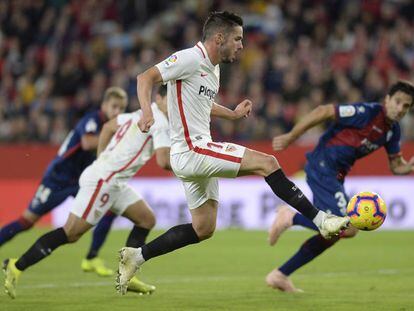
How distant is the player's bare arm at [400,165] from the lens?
9.92m

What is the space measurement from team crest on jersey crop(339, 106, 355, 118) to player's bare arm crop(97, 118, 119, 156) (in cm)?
232

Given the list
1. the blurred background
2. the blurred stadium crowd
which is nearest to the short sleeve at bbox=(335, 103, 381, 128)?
the blurred background

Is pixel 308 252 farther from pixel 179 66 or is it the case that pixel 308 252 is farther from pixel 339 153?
pixel 179 66

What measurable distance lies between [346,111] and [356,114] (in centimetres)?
13

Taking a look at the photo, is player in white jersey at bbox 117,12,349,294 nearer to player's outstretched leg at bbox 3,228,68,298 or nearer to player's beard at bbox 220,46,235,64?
player's beard at bbox 220,46,235,64

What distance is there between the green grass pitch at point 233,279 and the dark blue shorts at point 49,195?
2.51 ft

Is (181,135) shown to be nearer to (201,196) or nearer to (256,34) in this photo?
(201,196)

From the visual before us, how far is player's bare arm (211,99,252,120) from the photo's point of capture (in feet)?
26.8

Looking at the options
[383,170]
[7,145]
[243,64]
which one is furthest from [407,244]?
[7,145]

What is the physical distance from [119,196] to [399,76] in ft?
34.8

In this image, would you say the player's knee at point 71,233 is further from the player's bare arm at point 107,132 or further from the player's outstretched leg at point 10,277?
the player's bare arm at point 107,132

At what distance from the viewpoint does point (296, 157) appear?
58.4 ft

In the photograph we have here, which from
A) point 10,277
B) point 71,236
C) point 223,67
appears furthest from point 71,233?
point 223,67

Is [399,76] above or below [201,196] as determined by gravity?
above
